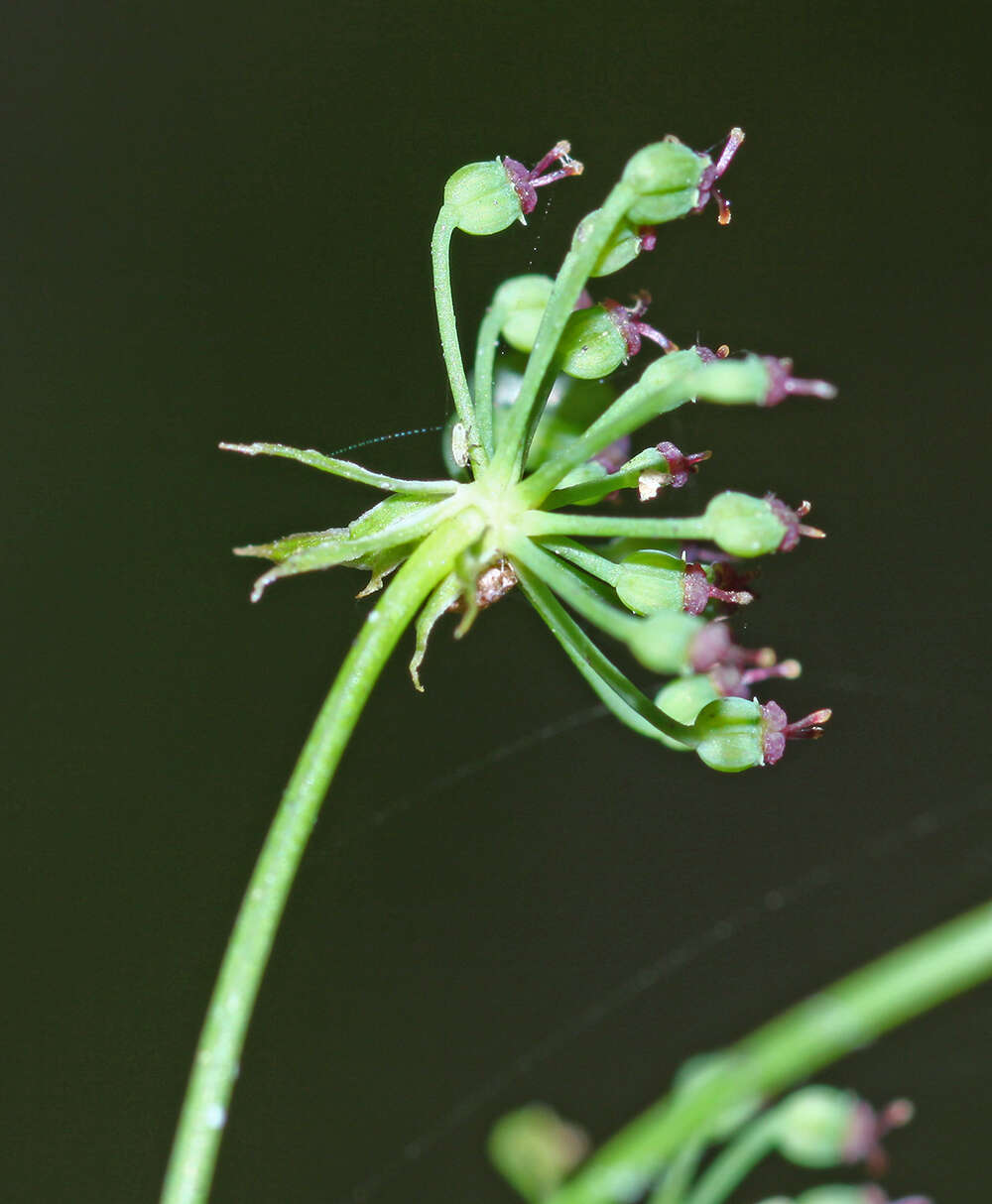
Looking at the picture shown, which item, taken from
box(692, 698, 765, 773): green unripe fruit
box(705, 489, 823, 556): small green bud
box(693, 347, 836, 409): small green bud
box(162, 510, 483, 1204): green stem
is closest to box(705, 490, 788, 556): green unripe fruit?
box(705, 489, 823, 556): small green bud

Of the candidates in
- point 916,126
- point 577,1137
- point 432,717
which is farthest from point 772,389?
point 916,126

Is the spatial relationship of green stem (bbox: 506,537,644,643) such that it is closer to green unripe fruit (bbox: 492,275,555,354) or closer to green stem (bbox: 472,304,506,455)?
green stem (bbox: 472,304,506,455)

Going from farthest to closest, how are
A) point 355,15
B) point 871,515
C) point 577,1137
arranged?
point 871,515 < point 355,15 < point 577,1137

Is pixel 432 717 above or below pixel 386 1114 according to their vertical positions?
above

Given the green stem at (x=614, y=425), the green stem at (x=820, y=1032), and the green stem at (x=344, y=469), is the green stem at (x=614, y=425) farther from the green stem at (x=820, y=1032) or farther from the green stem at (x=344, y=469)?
the green stem at (x=820, y=1032)

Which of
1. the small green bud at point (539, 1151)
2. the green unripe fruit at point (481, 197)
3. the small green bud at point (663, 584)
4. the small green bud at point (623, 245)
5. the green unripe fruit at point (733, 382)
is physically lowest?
the small green bud at point (539, 1151)

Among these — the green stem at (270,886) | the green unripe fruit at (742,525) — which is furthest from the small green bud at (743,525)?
the green stem at (270,886)

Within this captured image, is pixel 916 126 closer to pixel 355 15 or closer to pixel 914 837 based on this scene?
pixel 355 15
